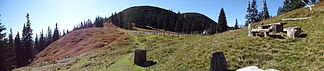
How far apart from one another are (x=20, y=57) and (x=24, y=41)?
26.5ft

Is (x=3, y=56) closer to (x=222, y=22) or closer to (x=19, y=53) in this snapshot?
(x=19, y=53)

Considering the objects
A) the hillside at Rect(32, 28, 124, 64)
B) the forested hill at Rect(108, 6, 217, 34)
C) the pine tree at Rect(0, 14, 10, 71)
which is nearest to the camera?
the pine tree at Rect(0, 14, 10, 71)

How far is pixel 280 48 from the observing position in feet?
48.3

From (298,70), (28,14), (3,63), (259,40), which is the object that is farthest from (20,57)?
→ (298,70)

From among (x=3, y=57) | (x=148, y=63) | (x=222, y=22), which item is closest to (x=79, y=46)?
(x=3, y=57)

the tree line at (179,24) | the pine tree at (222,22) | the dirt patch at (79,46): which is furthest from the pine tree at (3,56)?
the pine tree at (222,22)

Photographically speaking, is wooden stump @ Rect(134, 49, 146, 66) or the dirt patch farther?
the dirt patch

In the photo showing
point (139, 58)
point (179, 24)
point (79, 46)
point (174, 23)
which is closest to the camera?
point (139, 58)

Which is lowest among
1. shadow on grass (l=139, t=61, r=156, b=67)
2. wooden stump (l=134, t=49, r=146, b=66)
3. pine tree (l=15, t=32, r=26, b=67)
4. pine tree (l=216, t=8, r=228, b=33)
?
pine tree (l=15, t=32, r=26, b=67)

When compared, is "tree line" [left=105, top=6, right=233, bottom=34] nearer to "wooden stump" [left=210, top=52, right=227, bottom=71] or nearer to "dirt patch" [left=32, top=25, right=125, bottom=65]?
"dirt patch" [left=32, top=25, right=125, bottom=65]

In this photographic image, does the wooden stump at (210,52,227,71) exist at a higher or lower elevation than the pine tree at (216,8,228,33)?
lower

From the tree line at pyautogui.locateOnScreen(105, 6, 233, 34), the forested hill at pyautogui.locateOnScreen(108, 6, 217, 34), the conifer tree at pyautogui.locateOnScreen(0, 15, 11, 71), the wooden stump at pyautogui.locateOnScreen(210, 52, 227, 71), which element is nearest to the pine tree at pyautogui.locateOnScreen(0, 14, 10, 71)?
the conifer tree at pyautogui.locateOnScreen(0, 15, 11, 71)

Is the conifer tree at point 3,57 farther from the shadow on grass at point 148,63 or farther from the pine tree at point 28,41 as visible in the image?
the pine tree at point 28,41

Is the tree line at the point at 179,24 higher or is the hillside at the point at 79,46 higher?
the tree line at the point at 179,24
